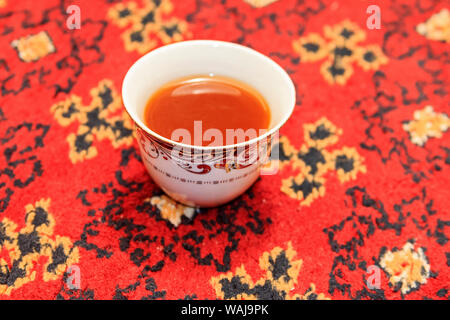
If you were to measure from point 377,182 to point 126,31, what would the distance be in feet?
1.82

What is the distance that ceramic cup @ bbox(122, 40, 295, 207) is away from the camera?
47 centimetres

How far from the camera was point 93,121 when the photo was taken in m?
0.69

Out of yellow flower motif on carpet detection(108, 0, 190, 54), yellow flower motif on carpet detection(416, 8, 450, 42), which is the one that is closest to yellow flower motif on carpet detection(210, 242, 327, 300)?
yellow flower motif on carpet detection(108, 0, 190, 54)

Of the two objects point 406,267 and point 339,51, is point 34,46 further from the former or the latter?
point 406,267

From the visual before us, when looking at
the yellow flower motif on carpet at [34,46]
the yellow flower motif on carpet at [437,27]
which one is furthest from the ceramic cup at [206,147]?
the yellow flower motif on carpet at [437,27]

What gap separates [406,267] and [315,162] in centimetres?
21

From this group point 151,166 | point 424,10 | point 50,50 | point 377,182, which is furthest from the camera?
point 424,10

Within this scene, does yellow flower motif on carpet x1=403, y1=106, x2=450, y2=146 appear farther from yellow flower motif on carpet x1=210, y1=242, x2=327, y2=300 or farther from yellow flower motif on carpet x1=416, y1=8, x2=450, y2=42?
yellow flower motif on carpet x1=210, y1=242, x2=327, y2=300

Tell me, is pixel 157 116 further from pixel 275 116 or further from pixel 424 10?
pixel 424 10

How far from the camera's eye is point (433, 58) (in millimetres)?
828

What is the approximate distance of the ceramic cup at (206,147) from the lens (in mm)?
471

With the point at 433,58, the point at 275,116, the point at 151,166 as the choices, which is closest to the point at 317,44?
the point at 433,58

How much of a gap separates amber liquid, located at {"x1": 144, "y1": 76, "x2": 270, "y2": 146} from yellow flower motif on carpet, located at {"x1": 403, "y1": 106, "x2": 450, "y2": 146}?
305mm

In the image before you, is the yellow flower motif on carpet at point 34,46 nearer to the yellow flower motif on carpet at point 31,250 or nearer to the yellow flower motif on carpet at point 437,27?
the yellow flower motif on carpet at point 31,250
